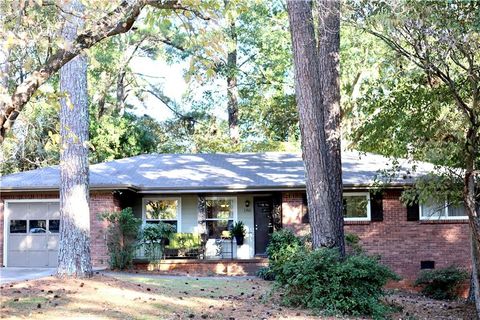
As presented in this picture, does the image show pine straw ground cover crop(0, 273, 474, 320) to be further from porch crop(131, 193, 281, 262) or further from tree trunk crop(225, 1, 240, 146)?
tree trunk crop(225, 1, 240, 146)

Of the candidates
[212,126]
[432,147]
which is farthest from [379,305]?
[212,126]

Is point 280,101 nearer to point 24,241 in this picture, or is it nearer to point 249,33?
point 249,33

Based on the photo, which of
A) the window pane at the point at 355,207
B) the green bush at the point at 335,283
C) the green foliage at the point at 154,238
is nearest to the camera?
the green bush at the point at 335,283

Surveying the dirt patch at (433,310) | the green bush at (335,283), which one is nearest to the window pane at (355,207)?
the dirt patch at (433,310)

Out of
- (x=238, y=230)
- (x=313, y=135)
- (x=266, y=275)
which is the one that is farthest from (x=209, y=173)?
(x=313, y=135)

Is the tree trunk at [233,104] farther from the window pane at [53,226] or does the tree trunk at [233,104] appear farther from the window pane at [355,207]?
the window pane at [53,226]

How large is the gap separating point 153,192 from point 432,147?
10.2m

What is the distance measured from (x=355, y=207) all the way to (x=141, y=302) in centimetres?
1108

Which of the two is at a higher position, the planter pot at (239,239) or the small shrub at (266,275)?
the planter pot at (239,239)

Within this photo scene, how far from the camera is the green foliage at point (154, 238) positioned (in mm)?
18203

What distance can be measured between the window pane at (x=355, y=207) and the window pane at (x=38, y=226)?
33.5 ft

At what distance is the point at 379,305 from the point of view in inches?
412

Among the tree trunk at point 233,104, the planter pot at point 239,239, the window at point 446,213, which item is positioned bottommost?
the planter pot at point 239,239

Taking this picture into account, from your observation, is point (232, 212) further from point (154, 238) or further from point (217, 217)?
point (154, 238)
